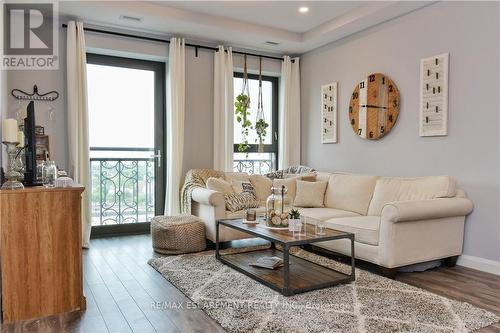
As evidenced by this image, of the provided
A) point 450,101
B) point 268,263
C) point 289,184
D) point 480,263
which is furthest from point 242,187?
point 480,263

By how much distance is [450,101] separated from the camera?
3928mm

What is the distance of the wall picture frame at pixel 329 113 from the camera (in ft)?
17.8

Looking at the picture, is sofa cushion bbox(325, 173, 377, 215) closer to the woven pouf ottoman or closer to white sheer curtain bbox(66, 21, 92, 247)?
the woven pouf ottoman

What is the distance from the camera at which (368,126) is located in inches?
191

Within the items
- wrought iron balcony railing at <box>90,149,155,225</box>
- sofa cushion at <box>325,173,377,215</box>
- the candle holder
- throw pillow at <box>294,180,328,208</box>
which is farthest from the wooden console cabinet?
sofa cushion at <box>325,173,377,215</box>

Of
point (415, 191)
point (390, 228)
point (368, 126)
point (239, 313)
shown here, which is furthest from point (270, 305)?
point (368, 126)

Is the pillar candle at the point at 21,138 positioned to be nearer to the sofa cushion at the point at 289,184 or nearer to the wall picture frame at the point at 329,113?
the sofa cushion at the point at 289,184

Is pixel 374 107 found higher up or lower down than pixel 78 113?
higher up

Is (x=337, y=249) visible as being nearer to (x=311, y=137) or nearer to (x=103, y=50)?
(x=311, y=137)

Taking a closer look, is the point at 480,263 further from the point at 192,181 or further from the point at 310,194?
the point at 192,181

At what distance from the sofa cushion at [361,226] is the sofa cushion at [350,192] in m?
0.40

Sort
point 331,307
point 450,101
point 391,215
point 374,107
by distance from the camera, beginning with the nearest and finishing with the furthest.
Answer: point 331,307, point 391,215, point 450,101, point 374,107

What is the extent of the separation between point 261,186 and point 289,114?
153cm

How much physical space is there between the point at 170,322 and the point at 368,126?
339cm
